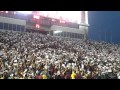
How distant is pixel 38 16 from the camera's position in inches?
1043

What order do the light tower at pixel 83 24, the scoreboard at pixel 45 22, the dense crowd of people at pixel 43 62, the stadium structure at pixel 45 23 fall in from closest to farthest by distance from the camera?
the dense crowd of people at pixel 43 62, the stadium structure at pixel 45 23, the scoreboard at pixel 45 22, the light tower at pixel 83 24

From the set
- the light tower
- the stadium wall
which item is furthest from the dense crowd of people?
the light tower

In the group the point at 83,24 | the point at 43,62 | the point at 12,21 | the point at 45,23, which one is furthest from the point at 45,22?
the point at 43,62

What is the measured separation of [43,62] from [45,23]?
45.3 ft

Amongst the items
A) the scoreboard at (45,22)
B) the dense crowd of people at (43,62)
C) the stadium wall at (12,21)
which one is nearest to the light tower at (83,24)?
the scoreboard at (45,22)

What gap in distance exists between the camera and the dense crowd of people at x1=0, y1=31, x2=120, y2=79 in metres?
11.6

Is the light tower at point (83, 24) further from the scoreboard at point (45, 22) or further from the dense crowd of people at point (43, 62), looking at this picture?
the dense crowd of people at point (43, 62)

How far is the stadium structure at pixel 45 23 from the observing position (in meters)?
22.9

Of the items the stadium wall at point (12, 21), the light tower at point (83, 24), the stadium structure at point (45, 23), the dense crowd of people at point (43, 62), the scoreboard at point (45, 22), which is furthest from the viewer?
the light tower at point (83, 24)

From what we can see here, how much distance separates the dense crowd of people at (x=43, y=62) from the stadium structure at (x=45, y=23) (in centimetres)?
320

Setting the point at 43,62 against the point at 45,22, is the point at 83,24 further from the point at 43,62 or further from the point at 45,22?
the point at 43,62

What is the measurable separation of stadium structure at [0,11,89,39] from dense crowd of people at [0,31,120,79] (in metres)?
3.20

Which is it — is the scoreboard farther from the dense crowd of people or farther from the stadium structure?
the dense crowd of people
